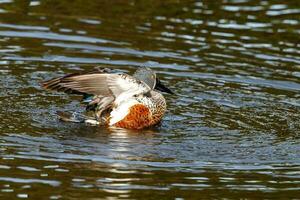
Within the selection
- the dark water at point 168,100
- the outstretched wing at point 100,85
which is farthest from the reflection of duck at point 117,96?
the dark water at point 168,100

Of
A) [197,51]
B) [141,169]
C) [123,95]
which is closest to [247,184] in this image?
[141,169]

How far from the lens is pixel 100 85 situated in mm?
11031

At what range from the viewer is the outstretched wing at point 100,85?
433 inches

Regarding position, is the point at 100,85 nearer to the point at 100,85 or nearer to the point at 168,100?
the point at 100,85

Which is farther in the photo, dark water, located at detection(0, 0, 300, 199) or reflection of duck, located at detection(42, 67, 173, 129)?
reflection of duck, located at detection(42, 67, 173, 129)

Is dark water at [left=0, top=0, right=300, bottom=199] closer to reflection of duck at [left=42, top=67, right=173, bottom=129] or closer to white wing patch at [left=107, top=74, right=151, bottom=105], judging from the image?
reflection of duck at [left=42, top=67, right=173, bottom=129]

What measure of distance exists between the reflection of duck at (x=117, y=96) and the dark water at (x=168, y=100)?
0.21 metres

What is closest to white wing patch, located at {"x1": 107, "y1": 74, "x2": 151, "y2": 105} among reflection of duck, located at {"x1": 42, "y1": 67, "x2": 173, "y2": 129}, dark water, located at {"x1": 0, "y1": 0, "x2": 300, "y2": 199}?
reflection of duck, located at {"x1": 42, "y1": 67, "x2": 173, "y2": 129}

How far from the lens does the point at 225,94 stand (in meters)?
12.4

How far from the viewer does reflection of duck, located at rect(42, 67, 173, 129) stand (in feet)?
36.2

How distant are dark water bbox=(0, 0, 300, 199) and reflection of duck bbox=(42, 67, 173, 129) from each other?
0.21 meters

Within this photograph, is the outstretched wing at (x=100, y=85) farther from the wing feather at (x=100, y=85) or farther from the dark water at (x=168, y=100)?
the dark water at (x=168, y=100)

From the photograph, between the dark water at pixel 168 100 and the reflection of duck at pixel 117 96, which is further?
the reflection of duck at pixel 117 96

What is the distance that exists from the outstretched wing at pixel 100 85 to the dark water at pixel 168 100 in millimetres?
408
